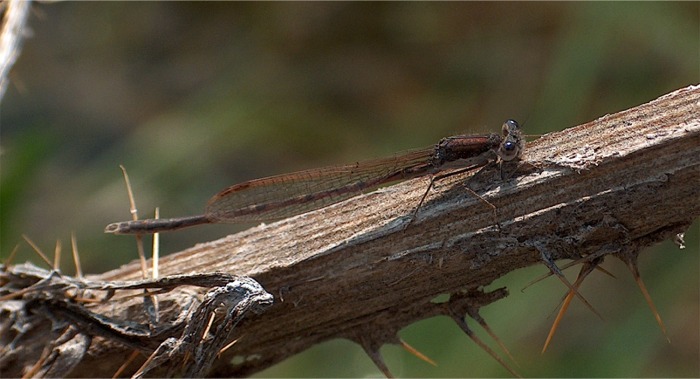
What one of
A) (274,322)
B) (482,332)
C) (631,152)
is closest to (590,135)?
(631,152)

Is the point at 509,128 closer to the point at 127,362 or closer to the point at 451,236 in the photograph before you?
the point at 451,236

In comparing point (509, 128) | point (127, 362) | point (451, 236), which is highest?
point (509, 128)

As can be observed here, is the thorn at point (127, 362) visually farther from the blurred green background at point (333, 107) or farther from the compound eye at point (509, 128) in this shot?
the blurred green background at point (333, 107)

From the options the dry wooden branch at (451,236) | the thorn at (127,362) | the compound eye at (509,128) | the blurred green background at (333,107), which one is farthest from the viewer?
the blurred green background at (333,107)

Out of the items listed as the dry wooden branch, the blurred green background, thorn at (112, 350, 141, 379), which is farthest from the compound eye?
the blurred green background

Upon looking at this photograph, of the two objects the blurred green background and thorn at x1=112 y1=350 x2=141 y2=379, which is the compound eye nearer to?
thorn at x1=112 y1=350 x2=141 y2=379

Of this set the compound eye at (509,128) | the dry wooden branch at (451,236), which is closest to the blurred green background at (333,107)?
the compound eye at (509,128)

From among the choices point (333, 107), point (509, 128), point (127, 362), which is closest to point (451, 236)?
point (509, 128)
